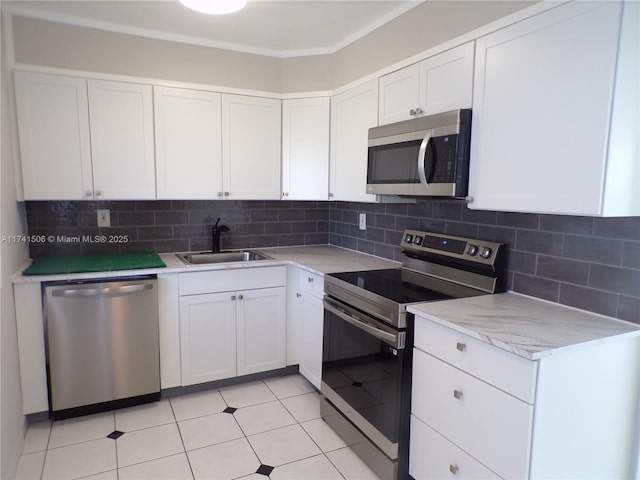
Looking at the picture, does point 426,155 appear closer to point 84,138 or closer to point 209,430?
point 209,430

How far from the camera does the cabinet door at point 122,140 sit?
263cm

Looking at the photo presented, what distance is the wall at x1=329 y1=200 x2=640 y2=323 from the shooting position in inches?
62.0

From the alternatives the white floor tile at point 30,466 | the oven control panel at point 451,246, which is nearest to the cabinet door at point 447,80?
the oven control panel at point 451,246

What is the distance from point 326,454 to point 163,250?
1894mm

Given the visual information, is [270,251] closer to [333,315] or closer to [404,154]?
[333,315]

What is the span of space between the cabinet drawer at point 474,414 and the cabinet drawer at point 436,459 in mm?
30

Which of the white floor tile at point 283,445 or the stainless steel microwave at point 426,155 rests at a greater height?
the stainless steel microwave at point 426,155

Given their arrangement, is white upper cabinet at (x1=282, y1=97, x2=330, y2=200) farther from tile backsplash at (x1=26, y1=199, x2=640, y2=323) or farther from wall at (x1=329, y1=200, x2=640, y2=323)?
wall at (x1=329, y1=200, x2=640, y2=323)

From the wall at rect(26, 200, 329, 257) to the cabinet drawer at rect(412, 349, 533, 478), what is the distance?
1983mm

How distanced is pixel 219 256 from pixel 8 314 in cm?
141

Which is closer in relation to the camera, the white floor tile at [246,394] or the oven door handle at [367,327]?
the oven door handle at [367,327]

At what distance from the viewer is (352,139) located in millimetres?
2770

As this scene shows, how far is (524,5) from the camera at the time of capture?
162 cm

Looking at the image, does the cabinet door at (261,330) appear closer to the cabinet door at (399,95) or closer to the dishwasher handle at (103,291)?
the dishwasher handle at (103,291)
